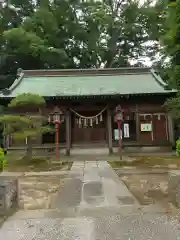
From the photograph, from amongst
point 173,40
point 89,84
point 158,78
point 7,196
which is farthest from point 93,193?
point 158,78

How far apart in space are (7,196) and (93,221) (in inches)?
66.1

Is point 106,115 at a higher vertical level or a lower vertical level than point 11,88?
lower

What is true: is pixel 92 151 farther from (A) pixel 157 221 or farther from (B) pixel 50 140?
(A) pixel 157 221

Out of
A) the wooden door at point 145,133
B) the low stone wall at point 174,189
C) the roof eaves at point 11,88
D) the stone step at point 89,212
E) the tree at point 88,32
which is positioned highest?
the tree at point 88,32

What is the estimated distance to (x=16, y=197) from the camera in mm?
5125

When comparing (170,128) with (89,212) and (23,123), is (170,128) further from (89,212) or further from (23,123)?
(89,212)

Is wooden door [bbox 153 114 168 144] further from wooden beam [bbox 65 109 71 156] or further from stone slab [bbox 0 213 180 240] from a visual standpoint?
stone slab [bbox 0 213 180 240]

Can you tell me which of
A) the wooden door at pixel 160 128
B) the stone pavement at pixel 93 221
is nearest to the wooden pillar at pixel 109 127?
the wooden door at pixel 160 128

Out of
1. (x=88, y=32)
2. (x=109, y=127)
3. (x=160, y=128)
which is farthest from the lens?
(x=88, y=32)

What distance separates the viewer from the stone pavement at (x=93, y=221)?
3.40m

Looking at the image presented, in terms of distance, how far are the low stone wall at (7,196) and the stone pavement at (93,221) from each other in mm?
240

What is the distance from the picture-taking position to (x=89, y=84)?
18094 mm

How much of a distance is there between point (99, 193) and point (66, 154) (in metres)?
9.56

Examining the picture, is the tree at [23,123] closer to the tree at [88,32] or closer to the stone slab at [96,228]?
the stone slab at [96,228]
